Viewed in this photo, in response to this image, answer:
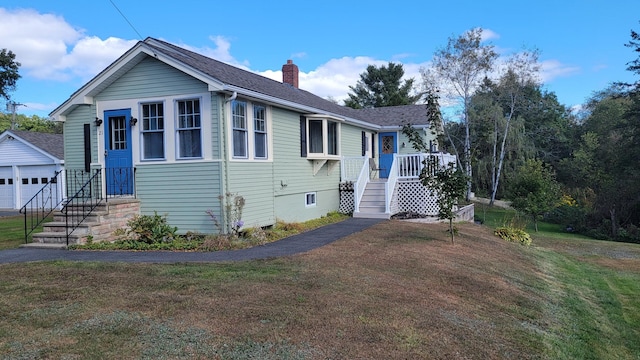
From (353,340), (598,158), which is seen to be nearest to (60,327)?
(353,340)

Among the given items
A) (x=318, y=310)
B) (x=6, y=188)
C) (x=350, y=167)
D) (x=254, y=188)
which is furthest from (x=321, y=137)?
(x=6, y=188)

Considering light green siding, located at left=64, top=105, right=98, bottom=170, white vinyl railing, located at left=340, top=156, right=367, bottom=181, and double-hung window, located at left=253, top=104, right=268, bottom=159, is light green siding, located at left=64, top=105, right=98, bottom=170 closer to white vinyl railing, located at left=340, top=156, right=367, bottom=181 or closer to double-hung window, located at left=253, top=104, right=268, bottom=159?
double-hung window, located at left=253, top=104, right=268, bottom=159

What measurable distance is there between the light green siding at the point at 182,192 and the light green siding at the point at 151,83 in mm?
1804

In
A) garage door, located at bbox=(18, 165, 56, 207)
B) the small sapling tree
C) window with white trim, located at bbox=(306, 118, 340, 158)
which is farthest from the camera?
garage door, located at bbox=(18, 165, 56, 207)

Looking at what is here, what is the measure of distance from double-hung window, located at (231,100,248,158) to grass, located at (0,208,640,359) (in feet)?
12.3

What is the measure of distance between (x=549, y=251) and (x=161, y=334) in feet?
39.8

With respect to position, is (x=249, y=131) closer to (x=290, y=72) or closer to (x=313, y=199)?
(x=313, y=199)

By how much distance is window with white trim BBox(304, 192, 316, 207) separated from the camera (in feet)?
46.6

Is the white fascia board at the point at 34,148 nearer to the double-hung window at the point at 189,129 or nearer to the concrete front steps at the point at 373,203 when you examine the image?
the double-hung window at the point at 189,129

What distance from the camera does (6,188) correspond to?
23156mm

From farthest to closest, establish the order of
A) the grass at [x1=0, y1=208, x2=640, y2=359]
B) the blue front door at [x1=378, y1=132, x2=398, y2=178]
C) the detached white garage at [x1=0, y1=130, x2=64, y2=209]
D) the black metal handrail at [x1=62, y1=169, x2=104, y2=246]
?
the detached white garage at [x1=0, y1=130, x2=64, y2=209]
the blue front door at [x1=378, y1=132, x2=398, y2=178]
the black metal handrail at [x1=62, y1=169, x2=104, y2=246]
the grass at [x1=0, y1=208, x2=640, y2=359]

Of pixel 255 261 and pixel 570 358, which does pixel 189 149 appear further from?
pixel 570 358

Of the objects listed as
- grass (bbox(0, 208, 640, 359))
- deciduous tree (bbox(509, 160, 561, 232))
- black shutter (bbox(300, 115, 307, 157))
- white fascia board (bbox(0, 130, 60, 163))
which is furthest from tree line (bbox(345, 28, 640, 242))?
white fascia board (bbox(0, 130, 60, 163))

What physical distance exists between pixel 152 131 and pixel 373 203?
8.04 m
